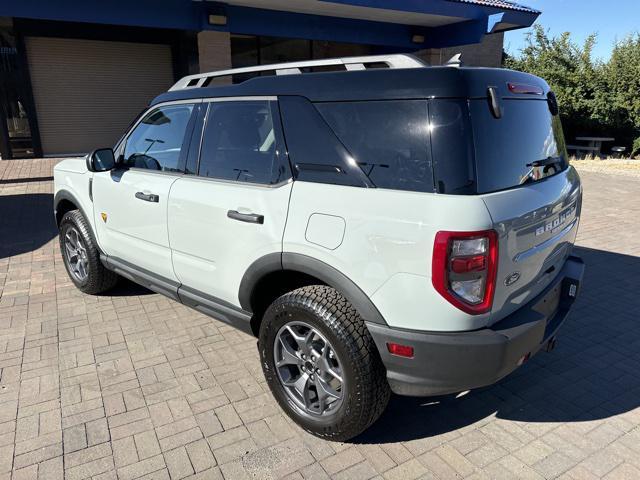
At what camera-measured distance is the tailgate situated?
2121mm

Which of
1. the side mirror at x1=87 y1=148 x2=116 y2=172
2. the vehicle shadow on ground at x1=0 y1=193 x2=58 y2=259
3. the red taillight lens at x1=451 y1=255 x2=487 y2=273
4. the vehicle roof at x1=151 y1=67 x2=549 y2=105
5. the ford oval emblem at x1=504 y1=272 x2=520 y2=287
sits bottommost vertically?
the vehicle shadow on ground at x1=0 y1=193 x2=58 y2=259

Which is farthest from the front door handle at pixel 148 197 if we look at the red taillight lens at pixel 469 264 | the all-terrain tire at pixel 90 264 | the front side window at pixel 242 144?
the red taillight lens at pixel 469 264

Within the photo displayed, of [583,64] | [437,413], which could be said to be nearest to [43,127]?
[437,413]

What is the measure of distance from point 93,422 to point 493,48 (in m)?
21.1

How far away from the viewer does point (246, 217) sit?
8.96 feet

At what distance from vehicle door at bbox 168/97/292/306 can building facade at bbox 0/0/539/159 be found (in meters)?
9.78

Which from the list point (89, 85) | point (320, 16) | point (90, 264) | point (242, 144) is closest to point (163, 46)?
point (89, 85)

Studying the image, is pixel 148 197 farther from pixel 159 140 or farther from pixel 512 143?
pixel 512 143

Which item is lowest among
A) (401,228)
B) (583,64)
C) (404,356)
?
(404,356)

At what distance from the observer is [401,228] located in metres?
2.10

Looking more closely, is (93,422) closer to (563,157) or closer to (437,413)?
(437,413)

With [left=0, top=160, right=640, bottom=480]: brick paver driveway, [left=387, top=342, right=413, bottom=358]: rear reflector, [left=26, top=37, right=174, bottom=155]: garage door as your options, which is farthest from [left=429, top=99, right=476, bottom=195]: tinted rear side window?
[left=26, top=37, right=174, bottom=155]: garage door

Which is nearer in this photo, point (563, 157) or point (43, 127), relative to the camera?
point (563, 157)

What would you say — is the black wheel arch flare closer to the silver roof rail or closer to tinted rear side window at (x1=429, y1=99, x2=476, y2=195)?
tinted rear side window at (x1=429, y1=99, x2=476, y2=195)
